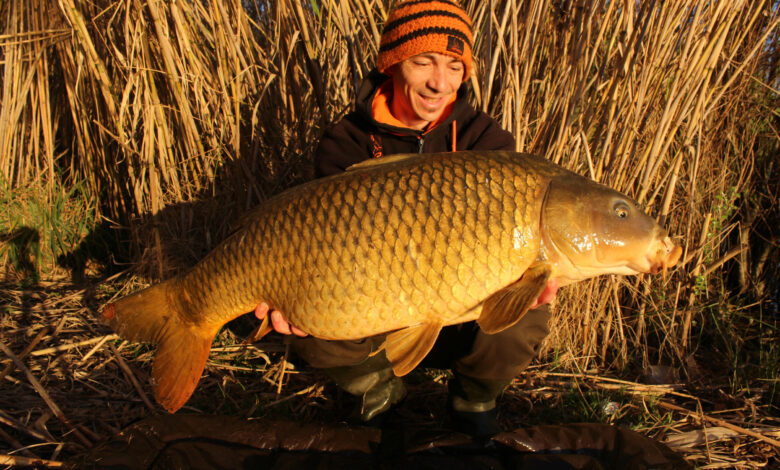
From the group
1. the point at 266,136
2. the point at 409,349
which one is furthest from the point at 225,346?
the point at 409,349

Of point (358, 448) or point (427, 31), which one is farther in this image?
point (427, 31)

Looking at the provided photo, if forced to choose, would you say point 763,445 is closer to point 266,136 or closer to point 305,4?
point 266,136

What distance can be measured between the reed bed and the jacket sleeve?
0.51m

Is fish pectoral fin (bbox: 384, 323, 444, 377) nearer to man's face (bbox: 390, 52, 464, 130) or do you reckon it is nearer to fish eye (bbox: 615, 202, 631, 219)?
fish eye (bbox: 615, 202, 631, 219)

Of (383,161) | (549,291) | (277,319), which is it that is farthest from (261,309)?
(549,291)

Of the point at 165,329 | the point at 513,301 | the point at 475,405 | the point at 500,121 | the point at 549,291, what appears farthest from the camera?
the point at 500,121

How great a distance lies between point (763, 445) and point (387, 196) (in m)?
1.44

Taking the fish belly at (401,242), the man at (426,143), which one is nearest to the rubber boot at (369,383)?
the man at (426,143)

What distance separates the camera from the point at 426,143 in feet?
5.54

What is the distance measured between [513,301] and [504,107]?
100cm

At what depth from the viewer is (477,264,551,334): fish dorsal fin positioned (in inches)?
42.6

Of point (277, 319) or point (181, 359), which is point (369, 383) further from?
point (181, 359)

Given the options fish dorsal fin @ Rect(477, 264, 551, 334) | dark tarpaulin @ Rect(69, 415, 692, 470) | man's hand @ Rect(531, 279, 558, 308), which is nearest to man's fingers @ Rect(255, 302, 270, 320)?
dark tarpaulin @ Rect(69, 415, 692, 470)

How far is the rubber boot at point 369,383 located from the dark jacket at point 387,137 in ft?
2.26
